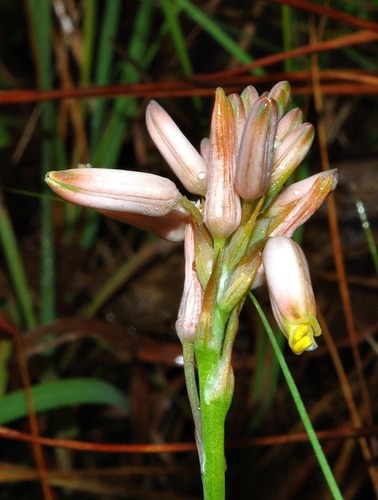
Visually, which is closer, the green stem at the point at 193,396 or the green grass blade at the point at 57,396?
the green stem at the point at 193,396

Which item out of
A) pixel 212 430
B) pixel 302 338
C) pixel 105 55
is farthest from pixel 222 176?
pixel 105 55

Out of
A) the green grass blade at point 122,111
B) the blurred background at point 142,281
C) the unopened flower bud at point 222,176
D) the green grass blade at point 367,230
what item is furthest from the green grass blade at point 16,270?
the unopened flower bud at point 222,176

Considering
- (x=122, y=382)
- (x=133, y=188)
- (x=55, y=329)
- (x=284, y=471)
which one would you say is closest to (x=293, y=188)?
(x=133, y=188)

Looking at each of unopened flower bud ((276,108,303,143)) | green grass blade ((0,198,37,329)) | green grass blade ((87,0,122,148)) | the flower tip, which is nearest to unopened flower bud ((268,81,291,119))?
unopened flower bud ((276,108,303,143))

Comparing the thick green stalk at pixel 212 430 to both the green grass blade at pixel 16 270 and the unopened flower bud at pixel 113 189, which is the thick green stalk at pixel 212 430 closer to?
the unopened flower bud at pixel 113 189

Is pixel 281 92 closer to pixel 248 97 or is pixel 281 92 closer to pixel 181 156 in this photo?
pixel 248 97
